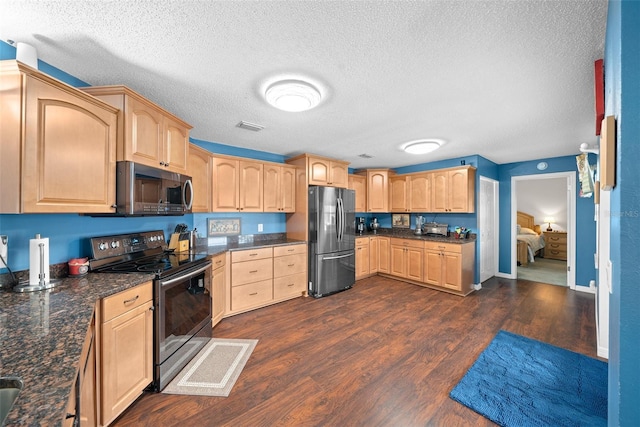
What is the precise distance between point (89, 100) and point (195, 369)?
2.23m

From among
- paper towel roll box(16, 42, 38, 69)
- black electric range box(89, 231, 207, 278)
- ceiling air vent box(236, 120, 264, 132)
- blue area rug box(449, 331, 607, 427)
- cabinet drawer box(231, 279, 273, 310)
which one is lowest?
blue area rug box(449, 331, 607, 427)

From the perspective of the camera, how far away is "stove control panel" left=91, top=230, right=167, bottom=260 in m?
1.97

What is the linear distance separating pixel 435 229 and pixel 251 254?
3567mm

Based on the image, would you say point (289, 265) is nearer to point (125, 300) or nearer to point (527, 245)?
point (125, 300)

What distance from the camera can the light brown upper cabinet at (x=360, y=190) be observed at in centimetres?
531

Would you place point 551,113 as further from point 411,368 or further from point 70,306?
point 70,306

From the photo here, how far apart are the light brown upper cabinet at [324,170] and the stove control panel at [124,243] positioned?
225cm

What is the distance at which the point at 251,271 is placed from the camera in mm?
3334

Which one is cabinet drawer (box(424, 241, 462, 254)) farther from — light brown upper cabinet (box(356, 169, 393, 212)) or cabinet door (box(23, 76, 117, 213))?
cabinet door (box(23, 76, 117, 213))

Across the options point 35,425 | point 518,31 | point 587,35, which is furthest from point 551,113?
point 35,425

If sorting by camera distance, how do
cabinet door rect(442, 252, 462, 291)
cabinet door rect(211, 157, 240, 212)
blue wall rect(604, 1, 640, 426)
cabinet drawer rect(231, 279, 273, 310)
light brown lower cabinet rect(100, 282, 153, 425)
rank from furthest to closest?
cabinet door rect(442, 252, 462, 291) < cabinet door rect(211, 157, 240, 212) < cabinet drawer rect(231, 279, 273, 310) < light brown lower cabinet rect(100, 282, 153, 425) < blue wall rect(604, 1, 640, 426)

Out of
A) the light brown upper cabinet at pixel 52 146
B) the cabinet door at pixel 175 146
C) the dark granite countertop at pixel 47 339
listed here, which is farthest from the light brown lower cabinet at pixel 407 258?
the light brown upper cabinet at pixel 52 146

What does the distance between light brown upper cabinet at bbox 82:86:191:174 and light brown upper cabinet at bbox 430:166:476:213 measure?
4158mm

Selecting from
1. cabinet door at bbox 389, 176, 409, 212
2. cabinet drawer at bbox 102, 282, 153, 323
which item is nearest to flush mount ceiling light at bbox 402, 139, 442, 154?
cabinet door at bbox 389, 176, 409, 212
